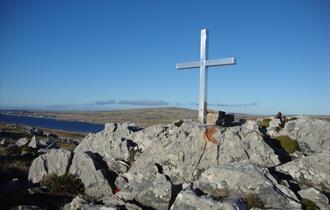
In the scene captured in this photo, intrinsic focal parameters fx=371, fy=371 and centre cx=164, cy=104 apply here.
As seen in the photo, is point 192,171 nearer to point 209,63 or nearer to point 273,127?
point 273,127

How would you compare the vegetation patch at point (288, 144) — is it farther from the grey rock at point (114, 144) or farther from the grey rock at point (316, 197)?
the grey rock at point (114, 144)

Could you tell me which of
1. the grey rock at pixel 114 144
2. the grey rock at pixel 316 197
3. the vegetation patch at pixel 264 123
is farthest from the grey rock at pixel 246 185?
the vegetation patch at pixel 264 123

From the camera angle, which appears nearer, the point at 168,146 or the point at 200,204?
the point at 200,204

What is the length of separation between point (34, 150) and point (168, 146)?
1544cm

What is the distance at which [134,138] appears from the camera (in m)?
23.9

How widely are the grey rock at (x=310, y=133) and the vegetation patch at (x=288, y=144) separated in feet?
0.92

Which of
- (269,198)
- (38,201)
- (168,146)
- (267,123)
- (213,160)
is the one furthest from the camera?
(267,123)

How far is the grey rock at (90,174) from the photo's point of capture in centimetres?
1855

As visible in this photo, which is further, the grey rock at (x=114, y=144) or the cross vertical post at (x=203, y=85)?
the cross vertical post at (x=203, y=85)

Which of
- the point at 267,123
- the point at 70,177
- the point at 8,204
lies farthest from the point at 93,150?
the point at 267,123

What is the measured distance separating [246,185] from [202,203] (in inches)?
101

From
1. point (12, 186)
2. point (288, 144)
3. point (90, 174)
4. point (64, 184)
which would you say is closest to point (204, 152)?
point (288, 144)

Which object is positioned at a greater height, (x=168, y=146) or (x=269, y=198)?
(x=168, y=146)

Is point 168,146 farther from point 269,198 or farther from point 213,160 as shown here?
point 269,198
